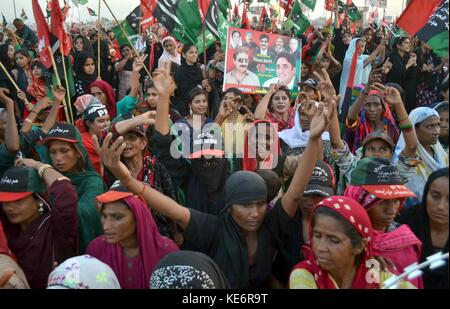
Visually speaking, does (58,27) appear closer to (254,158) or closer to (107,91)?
(107,91)

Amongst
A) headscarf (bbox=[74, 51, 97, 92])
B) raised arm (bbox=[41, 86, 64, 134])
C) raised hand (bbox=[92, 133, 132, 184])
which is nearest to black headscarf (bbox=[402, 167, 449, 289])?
raised hand (bbox=[92, 133, 132, 184])

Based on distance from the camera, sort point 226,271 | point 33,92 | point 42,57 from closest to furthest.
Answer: point 226,271
point 42,57
point 33,92

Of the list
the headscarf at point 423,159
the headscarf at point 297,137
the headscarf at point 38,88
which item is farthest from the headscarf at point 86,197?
the headscarf at point 38,88

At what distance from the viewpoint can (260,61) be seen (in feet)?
16.9

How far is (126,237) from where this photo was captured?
2.34 metres

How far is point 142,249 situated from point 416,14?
90.5 inches

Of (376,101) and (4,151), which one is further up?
(376,101)

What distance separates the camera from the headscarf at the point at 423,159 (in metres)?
3.21

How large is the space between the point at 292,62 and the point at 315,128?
294cm

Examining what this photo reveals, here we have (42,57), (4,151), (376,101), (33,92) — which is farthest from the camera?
(33,92)

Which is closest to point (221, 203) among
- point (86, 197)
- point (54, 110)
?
point (86, 197)

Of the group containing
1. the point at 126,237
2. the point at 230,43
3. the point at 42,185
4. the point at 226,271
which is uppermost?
the point at 230,43
